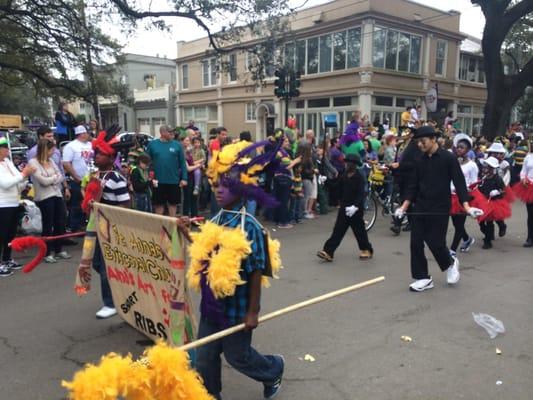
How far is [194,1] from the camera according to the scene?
11.7 m

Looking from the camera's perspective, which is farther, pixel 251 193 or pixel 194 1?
pixel 194 1

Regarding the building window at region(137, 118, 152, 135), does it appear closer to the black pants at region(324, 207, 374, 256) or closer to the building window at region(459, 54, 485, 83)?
the building window at region(459, 54, 485, 83)

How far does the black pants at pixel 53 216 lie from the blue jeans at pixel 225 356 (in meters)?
4.82

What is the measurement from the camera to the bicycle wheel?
953cm

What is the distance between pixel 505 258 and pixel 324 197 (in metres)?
4.65

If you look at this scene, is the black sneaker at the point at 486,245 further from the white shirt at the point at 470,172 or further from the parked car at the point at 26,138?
the parked car at the point at 26,138

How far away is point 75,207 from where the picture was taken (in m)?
8.11

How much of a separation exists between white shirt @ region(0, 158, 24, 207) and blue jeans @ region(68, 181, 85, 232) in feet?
5.33

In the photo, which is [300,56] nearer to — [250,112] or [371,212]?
[250,112]

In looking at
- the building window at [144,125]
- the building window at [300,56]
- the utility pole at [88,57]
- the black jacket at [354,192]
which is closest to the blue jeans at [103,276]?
the black jacket at [354,192]

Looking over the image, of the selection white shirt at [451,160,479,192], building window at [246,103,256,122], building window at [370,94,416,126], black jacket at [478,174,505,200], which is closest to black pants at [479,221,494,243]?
black jacket at [478,174,505,200]

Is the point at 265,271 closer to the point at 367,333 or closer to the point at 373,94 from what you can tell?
the point at 367,333

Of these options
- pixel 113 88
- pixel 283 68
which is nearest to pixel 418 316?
pixel 283 68

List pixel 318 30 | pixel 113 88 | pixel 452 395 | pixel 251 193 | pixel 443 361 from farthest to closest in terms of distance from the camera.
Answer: pixel 318 30 → pixel 113 88 → pixel 443 361 → pixel 452 395 → pixel 251 193
